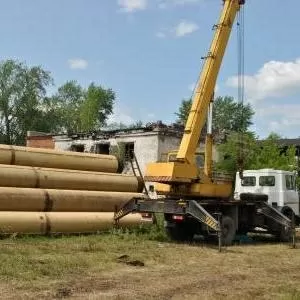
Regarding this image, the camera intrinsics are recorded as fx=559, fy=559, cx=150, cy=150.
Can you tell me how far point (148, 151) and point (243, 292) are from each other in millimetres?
25567

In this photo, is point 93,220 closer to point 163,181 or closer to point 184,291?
point 163,181

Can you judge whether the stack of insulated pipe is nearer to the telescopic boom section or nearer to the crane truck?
the crane truck

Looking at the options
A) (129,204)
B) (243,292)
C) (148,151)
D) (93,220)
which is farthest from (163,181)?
(148,151)

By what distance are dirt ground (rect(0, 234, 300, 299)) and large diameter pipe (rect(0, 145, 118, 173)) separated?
10.0 feet

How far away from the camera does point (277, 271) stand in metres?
11.2

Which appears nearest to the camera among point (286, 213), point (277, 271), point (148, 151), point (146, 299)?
point (146, 299)

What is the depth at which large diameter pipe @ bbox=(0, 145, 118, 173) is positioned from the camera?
55.4 feet

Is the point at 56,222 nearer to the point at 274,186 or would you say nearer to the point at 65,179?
the point at 65,179

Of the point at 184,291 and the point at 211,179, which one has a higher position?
the point at 211,179

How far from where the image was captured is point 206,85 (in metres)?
16.8

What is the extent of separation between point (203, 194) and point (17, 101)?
49.0 metres

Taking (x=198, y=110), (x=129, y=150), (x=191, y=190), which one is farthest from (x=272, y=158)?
(x=191, y=190)

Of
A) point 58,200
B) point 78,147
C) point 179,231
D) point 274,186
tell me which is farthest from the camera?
point 78,147

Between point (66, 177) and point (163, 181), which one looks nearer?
point (163, 181)
